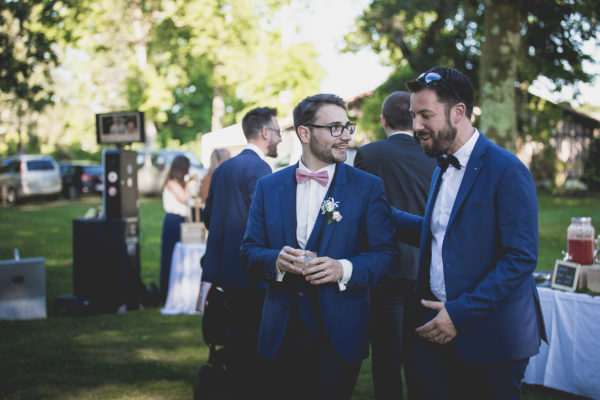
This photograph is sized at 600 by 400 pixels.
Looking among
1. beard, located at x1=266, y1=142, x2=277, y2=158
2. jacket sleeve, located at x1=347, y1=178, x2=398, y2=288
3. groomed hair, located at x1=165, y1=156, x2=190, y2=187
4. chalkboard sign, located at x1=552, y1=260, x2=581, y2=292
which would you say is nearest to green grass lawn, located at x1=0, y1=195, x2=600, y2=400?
chalkboard sign, located at x1=552, y1=260, x2=581, y2=292

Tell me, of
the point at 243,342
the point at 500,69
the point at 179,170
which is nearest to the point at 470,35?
the point at 500,69

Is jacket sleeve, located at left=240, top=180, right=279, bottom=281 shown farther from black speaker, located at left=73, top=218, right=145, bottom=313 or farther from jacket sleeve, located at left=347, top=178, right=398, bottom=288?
black speaker, located at left=73, top=218, right=145, bottom=313

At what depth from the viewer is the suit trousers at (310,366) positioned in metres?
2.63

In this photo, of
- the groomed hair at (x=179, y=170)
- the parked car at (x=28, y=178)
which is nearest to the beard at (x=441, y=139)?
the groomed hair at (x=179, y=170)

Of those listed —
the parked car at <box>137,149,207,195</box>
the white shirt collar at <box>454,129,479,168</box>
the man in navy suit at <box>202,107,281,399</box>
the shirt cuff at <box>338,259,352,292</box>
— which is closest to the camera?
the white shirt collar at <box>454,129,479,168</box>

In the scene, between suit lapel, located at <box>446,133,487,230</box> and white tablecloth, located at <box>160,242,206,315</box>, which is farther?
white tablecloth, located at <box>160,242,206,315</box>

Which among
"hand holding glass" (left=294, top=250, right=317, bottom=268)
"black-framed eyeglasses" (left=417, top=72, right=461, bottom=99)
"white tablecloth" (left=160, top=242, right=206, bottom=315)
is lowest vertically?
"white tablecloth" (left=160, top=242, right=206, bottom=315)

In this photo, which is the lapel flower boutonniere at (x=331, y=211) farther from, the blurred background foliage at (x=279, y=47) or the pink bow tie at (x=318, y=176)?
the blurred background foliage at (x=279, y=47)

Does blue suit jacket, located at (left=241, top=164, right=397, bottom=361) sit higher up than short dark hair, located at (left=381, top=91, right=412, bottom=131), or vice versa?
short dark hair, located at (left=381, top=91, right=412, bottom=131)

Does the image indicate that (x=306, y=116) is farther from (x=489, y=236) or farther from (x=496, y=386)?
(x=496, y=386)

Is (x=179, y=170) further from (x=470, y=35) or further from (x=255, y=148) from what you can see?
(x=470, y=35)

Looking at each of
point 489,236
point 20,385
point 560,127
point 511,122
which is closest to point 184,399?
point 20,385

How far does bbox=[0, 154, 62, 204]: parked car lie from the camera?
2555 centimetres

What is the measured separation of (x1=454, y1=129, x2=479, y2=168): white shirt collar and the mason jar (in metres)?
2.13
